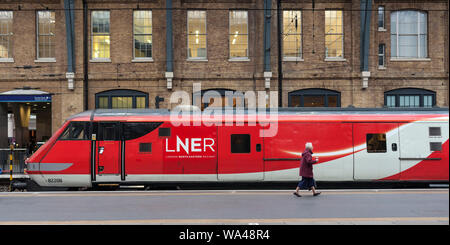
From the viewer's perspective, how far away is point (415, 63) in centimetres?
1989

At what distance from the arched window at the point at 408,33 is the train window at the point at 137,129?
14.8m

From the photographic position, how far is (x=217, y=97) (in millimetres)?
19562

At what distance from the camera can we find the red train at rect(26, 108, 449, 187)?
11566 millimetres

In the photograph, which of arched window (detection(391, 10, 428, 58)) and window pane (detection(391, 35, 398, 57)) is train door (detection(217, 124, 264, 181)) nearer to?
window pane (detection(391, 35, 398, 57))

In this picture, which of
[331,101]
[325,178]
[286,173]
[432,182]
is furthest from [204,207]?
[331,101]

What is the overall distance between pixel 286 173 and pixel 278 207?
3459 millimetres

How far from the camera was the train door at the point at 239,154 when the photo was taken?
11.8 m

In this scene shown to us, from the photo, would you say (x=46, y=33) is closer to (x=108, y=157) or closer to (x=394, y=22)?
(x=108, y=157)

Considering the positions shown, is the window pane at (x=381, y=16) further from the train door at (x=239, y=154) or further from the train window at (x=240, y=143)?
the train window at (x=240, y=143)

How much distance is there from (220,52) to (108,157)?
1008 centimetres

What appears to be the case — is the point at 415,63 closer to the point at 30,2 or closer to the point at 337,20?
the point at 337,20

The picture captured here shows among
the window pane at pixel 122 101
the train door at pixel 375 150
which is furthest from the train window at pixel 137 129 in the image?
the window pane at pixel 122 101

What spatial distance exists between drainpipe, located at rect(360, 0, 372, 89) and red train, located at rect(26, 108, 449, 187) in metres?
7.49

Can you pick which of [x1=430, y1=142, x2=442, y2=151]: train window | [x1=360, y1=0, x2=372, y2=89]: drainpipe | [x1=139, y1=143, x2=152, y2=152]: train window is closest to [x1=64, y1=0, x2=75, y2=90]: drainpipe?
[x1=139, y1=143, x2=152, y2=152]: train window
